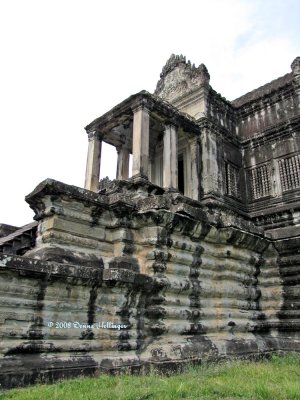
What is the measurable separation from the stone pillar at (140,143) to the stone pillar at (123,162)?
3164 millimetres

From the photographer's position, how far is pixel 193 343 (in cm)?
730

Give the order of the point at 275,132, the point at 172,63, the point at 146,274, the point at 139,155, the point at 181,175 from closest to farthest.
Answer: the point at 146,274 < the point at 139,155 < the point at 275,132 < the point at 181,175 < the point at 172,63

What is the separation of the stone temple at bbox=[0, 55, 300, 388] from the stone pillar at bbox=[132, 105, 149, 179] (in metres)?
0.04

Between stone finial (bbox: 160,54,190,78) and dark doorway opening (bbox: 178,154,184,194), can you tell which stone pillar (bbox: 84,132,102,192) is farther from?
stone finial (bbox: 160,54,190,78)

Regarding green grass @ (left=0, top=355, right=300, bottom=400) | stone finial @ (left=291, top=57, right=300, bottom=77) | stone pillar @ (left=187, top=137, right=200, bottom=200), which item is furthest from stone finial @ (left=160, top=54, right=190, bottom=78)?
green grass @ (left=0, top=355, right=300, bottom=400)

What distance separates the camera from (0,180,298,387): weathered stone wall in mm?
5352

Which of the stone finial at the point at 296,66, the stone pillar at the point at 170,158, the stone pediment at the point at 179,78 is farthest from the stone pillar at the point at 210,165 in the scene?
the stone finial at the point at 296,66

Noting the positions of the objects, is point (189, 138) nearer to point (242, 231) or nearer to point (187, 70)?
point (187, 70)

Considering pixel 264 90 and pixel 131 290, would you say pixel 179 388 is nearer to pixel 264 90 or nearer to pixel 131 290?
pixel 131 290

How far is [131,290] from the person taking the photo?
6.54m

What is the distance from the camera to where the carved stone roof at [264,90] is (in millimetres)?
15109

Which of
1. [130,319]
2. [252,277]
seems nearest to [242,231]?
[252,277]

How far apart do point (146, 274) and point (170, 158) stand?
7.38 meters

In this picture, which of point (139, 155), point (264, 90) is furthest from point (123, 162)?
point (264, 90)
